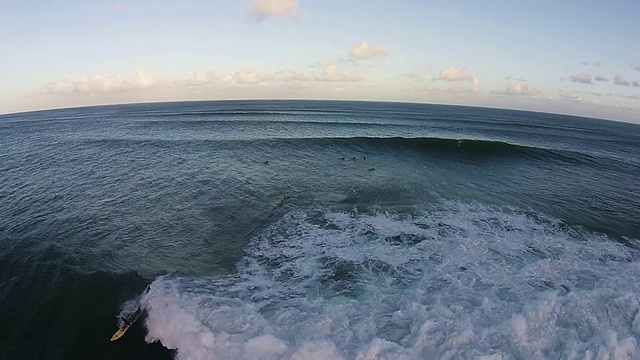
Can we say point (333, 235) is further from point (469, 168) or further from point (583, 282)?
point (469, 168)

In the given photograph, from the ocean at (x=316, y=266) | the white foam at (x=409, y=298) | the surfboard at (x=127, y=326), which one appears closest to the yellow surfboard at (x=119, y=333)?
the surfboard at (x=127, y=326)

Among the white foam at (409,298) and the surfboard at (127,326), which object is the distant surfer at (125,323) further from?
the white foam at (409,298)

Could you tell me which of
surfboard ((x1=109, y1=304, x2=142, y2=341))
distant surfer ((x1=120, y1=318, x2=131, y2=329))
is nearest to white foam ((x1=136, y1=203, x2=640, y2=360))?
surfboard ((x1=109, y1=304, x2=142, y2=341))

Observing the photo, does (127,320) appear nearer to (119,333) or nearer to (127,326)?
(127,326)

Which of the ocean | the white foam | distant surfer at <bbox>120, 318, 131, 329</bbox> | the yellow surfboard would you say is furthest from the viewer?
distant surfer at <bbox>120, 318, 131, 329</bbox>

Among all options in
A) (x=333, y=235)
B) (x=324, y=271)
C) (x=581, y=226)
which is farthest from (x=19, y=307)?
(x=581, y=226)

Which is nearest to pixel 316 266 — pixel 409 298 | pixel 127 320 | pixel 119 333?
pixel 409 298

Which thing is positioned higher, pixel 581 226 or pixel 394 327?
pixel 581 226

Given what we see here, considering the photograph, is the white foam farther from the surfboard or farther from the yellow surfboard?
the yellow surfboard
